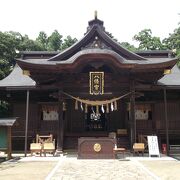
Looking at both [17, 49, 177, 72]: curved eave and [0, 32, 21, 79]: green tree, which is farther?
[0, 32, 21, 79]: green tree

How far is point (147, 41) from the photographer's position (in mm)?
45031

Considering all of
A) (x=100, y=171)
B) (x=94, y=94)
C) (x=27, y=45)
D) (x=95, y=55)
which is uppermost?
(x=27, y=45)

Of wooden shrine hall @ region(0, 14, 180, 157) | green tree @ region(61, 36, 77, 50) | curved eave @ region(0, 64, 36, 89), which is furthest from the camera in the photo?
green tree @ region(61, 36, 77, 50)

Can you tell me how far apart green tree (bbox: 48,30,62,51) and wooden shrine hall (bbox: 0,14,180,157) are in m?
32.3

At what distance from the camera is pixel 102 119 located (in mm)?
21453

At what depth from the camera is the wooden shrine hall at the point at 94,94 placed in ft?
55.1

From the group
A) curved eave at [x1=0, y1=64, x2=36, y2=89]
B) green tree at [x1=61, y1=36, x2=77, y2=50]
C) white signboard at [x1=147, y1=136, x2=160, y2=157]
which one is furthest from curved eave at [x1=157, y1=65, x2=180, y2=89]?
green tree at [x1=61, y1=36, x2=77, y2=50]

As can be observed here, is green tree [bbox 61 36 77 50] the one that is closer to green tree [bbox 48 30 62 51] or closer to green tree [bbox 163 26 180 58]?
green tree [bbox 48 30 62 51]

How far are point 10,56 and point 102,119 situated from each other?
1681cm

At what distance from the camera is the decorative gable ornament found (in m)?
17.1

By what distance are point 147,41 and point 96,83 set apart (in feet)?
97.8

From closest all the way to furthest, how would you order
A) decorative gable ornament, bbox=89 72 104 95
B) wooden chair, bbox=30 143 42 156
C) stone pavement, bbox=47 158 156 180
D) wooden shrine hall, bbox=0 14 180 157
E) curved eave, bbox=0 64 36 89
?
stone pavement, bbox=47 158 156 180 < wooden chair, bbox=30 143 42 156 < wooden shrine hall, bbox=0 14 180 157 < decorative gable ornament, bbox=89 72 104 95 < curved eave, bbox=0 64 36 89

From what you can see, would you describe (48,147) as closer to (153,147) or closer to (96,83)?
(96,83)

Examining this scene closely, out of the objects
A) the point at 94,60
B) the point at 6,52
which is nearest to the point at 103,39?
the point at 94,60
